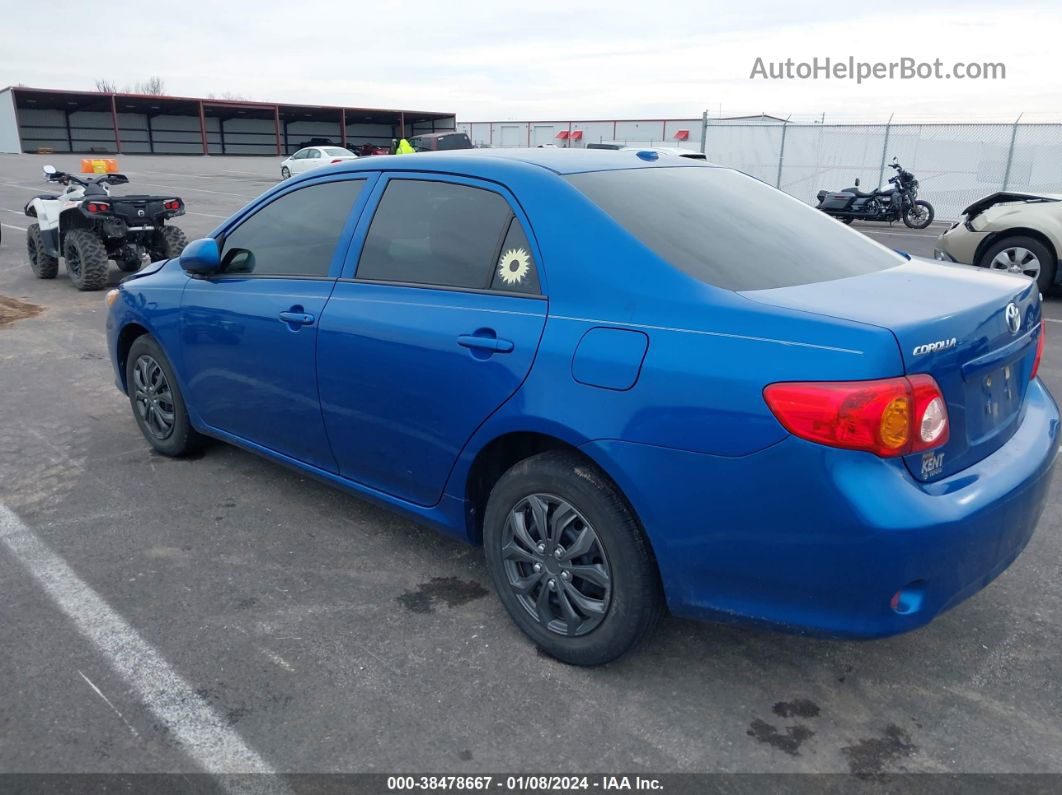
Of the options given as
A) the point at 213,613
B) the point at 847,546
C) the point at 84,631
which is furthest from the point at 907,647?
the point at 84,631

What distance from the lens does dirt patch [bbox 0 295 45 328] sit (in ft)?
28.0

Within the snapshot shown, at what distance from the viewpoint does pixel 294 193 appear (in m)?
3.88

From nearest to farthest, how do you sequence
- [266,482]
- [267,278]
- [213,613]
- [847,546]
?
[847,546] → [213,613] → [267,278] → [266,482]

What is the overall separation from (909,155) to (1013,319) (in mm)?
20773

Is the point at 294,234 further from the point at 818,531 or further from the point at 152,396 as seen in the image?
the point at 818,531

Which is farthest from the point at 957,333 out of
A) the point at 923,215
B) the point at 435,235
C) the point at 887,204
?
the point at 923,215

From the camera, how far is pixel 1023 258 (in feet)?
30.4

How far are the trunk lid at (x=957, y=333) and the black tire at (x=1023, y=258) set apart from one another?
731 centimetres

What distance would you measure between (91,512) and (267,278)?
142 cm

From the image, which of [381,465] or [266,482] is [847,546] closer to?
[381,465]

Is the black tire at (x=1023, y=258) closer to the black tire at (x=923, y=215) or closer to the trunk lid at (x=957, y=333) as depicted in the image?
the trunk lid at (x=957, y=333)

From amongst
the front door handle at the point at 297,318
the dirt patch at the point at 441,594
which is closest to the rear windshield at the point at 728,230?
the front door handle at the point at 297,318

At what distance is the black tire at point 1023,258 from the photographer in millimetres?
9164

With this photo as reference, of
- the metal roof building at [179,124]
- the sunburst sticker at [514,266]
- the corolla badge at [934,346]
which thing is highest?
the metal roof building at [179,124]
